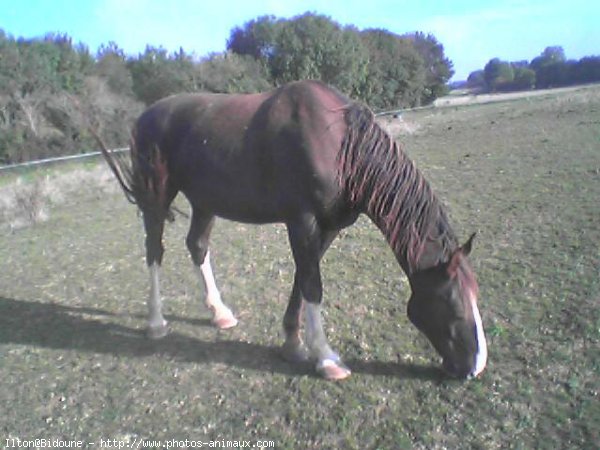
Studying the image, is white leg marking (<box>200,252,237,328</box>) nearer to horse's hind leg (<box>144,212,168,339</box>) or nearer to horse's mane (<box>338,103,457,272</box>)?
horse's hind leg (<box>144,212,168,339</box>)

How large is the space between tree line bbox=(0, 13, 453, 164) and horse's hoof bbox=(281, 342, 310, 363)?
8.96 ft

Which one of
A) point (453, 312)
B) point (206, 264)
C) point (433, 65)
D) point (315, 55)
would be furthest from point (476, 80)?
point (453, 312)

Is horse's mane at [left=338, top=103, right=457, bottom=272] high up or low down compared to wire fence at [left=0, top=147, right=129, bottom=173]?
up

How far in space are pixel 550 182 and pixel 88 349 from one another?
828 centimetres

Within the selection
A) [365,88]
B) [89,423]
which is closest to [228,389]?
[89,423]

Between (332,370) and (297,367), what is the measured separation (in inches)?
13.9

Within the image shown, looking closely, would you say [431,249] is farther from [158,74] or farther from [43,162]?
[158,74]

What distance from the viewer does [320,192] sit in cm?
358

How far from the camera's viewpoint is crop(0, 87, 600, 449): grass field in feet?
10.7

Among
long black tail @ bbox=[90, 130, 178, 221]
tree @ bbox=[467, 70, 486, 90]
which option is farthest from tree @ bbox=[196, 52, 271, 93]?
tree @ bbox=[467, 70, 486, 90]

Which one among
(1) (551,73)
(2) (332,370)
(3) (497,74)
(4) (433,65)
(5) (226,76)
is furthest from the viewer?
(3) (497,74)

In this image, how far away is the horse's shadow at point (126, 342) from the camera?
3912 mm

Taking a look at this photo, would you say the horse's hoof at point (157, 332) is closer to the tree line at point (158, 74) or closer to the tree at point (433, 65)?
the tree line at point (158, 74)

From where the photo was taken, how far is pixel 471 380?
11.7 feet
